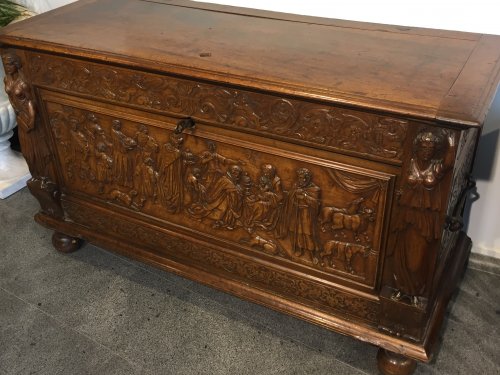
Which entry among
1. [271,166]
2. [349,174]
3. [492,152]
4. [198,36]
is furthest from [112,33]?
[492,152]

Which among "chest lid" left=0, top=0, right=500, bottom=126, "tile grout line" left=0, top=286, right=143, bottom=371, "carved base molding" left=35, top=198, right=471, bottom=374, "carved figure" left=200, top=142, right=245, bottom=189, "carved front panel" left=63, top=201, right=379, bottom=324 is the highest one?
"chest lid" left=0, top=0, right=500, bottom=126

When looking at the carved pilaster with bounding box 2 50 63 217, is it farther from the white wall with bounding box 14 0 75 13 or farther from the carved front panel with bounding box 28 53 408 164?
the white wall with bounding box 14 0 75 13

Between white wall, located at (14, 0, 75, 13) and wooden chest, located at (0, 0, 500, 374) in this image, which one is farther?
white wall, located at (14, 0, 75, 13)

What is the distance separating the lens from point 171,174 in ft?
5.03

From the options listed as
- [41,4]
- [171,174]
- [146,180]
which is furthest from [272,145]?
[41,4]

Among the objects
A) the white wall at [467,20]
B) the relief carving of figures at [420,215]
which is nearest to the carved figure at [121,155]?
the white wall at [467,20]

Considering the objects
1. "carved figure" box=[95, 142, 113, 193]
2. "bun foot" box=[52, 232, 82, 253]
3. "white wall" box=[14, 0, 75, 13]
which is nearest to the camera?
"carved figure" box=[95, 142, 113, 193]

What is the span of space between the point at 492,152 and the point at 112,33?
1179mm

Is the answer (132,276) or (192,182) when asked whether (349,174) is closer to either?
(192,182)

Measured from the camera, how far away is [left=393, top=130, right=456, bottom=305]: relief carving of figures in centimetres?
108

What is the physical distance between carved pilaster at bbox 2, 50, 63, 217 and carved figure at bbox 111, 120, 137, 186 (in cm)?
28

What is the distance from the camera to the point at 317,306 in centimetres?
149

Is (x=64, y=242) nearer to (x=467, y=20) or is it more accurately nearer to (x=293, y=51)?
(x=293, y=51)

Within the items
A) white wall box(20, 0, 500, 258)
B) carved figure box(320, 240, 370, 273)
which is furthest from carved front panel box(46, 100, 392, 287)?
white wall box(20, 0, 500, 258)
